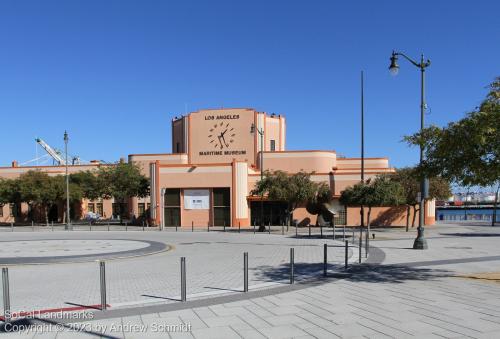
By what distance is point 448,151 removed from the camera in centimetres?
1012

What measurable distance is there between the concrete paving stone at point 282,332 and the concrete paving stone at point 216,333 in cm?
47

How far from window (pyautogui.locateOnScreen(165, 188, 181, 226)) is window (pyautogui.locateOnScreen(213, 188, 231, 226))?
11.3ft

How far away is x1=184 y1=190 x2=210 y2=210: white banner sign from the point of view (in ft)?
140

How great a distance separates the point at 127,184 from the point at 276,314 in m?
40.1

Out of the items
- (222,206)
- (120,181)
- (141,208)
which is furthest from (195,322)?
(141,208)

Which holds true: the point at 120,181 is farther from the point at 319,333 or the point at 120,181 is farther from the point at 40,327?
the point at 319,333

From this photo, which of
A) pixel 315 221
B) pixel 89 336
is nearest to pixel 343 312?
pixel 89 336

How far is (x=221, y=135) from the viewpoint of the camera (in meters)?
52.8

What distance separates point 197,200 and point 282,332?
3624 cm

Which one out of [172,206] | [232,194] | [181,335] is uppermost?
[232,194]

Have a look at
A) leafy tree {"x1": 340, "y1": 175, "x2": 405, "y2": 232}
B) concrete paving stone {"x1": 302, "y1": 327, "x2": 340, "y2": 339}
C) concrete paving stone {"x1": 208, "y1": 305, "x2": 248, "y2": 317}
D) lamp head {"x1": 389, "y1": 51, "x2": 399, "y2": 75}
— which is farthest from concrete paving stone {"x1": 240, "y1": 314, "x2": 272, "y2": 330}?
leafy tree {"x1": 340, "y1": 175, "x2": 405, "y2": 232}

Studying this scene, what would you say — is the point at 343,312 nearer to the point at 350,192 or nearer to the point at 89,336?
the point at 89,336

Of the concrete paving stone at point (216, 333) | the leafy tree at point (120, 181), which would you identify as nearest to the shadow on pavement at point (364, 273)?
the concrete paving stone at point (216, 333)

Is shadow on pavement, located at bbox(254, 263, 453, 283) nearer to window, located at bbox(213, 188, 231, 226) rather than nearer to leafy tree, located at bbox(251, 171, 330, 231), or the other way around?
leafy tree, located at bbox(251, 171, 330, 231)
